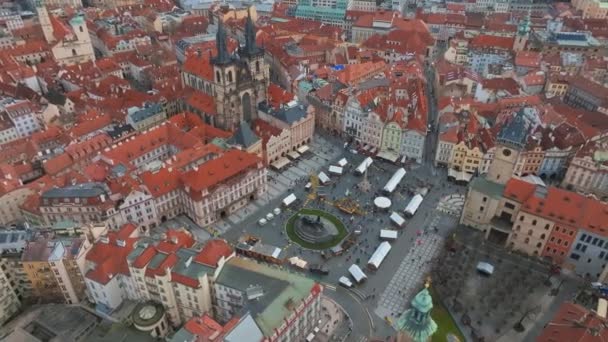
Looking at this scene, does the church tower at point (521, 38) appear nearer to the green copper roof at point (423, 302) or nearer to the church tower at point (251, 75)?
the church tower at point (251, 75)

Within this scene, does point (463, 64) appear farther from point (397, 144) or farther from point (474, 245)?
point (474, 245)

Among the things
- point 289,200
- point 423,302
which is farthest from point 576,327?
point 289,200

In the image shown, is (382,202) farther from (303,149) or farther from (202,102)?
(202,102)

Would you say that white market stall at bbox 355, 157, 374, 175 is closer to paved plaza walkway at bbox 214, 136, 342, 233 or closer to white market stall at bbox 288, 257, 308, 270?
paved plaza walkway at bbox 214, 136, 342, 233

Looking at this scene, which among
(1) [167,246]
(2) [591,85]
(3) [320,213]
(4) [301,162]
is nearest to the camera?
(1) [167,246]

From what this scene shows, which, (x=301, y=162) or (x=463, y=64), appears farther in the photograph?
(x=463, y=64)

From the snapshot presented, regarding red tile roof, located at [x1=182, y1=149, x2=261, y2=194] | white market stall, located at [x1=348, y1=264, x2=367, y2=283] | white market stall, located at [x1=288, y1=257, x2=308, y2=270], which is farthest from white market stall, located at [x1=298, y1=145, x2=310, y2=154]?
white market stall, located at [x1=348, y1=264, x2=367, y2=283]

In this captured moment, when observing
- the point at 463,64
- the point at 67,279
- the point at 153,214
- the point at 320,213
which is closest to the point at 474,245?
the point at 320,213
